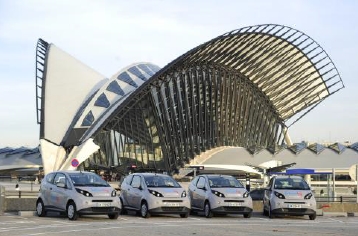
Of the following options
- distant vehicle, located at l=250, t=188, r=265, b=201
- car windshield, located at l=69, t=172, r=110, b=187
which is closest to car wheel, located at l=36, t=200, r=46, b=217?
car windshield, located at l=69, t=172, r=110, b=187

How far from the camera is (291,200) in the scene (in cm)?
2589

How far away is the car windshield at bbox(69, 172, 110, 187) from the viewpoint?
24.4m

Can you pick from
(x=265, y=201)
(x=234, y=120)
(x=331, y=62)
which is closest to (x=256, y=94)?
(x=234, y=120)

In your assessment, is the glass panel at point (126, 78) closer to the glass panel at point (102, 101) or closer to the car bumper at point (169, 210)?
the glass panel at point (102, 101)

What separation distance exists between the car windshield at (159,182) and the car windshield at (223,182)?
5.00ft

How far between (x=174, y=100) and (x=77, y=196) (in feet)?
194

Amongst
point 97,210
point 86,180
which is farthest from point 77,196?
point 86,180

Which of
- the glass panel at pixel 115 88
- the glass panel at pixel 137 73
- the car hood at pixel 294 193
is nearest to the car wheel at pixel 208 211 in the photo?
the car hood at pixel 294 193

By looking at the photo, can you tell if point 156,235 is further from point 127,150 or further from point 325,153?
point 325,153

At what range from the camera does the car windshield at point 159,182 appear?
25898mm

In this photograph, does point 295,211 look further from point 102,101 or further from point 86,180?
point 102,101

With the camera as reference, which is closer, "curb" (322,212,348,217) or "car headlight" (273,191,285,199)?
"car headlight" (273,191,285,199)

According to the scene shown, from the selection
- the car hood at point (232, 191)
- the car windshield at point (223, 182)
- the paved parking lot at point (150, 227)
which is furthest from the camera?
the car windshield at point (223, 182)

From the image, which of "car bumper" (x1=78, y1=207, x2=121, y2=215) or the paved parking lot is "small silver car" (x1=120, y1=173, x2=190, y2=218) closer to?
the paved parking lot
